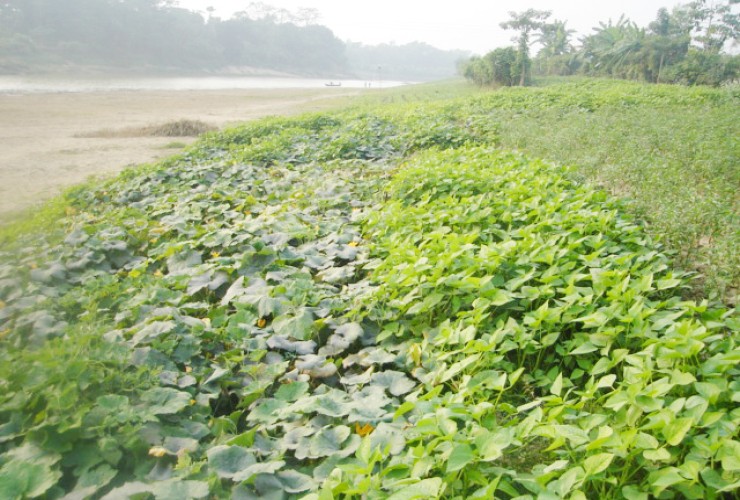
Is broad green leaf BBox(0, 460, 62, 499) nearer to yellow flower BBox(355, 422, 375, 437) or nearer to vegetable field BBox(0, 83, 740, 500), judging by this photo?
vegetable field BBox(0, 83, 740, 500)

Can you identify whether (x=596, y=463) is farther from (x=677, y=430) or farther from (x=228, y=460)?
(x=228, y=460)

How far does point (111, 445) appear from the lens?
5.98ft

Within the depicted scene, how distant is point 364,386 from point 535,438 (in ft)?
2.67

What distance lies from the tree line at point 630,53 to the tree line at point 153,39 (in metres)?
34.0

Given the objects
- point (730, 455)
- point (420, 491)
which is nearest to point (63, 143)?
point (420, 491)

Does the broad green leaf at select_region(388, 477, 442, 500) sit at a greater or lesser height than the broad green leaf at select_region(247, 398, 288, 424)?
greater

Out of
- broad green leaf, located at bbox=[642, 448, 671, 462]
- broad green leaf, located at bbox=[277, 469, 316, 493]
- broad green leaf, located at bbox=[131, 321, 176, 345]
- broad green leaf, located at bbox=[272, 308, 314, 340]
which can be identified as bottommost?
broad green leaf, located at bbox=[277, 469, 316, 493]

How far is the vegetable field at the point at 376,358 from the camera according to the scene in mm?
1599

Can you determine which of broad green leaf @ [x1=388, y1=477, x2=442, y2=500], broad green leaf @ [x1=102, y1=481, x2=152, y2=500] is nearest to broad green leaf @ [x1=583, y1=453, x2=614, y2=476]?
broad green leaf @ [x1=388, y1=477, x2=442, y2=500]

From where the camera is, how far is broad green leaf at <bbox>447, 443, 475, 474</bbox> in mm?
1475

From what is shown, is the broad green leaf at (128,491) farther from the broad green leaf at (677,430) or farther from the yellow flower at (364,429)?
the broad green leaf at (677,430)

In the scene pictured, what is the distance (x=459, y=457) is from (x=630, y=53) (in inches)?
1416

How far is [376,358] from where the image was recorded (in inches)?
98.6

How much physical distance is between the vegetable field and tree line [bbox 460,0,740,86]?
2738 centimetres
